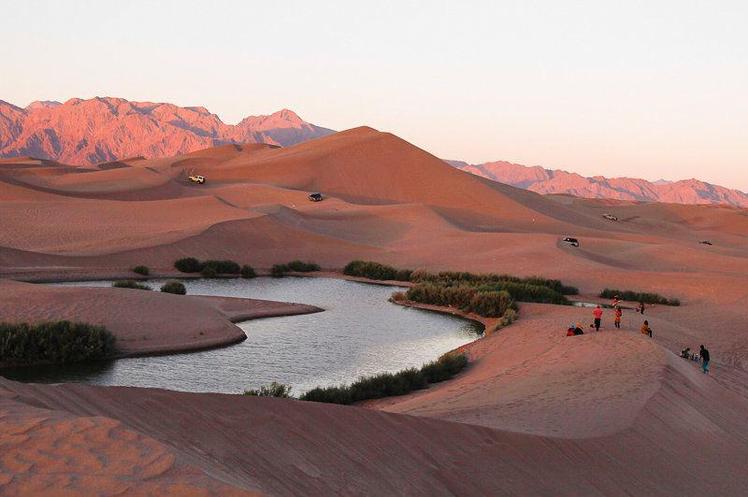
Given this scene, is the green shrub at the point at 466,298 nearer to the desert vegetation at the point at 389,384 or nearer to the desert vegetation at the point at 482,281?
the desert vegetation at the point at 482,281

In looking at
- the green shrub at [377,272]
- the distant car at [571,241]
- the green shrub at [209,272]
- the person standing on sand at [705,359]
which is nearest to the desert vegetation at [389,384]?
the person standing on sand at [705,359]

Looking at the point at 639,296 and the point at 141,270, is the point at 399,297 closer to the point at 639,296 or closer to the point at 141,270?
the point at 639,296

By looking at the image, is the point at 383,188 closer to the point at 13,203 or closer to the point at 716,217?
the point at 13,203

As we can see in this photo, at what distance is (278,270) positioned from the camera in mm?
47094

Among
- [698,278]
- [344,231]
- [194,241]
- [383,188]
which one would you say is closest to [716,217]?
[383,188]

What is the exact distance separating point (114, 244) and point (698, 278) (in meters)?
31.5

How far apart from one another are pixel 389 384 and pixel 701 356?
30.3 ft

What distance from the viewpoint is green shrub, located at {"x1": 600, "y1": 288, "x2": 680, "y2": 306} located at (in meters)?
39.7

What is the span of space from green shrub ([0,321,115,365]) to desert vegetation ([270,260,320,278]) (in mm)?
24945

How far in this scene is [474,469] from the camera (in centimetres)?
1084

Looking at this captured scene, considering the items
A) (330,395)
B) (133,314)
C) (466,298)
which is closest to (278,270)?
(466,298)

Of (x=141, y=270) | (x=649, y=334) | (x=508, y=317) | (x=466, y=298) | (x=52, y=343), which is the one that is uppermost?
(x=649, y=334)

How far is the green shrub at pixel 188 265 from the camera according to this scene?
44.4 m

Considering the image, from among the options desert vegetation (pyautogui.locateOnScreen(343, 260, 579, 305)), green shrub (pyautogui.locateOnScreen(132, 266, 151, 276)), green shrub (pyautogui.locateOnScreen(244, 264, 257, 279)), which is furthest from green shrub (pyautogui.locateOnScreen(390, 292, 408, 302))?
green shrub (pyautogui.locateOnScreen(132, 266, 151, 276))
